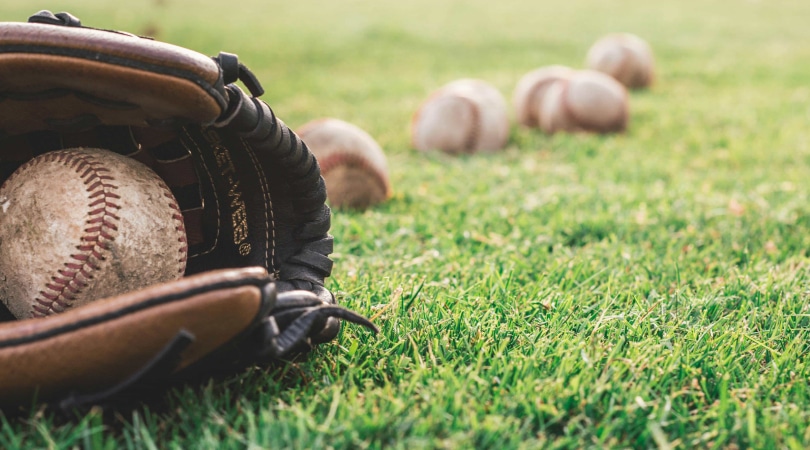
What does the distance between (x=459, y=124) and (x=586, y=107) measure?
4.31 feet

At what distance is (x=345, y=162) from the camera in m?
3.76

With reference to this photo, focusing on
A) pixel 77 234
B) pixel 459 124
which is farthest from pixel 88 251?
pixel 459 124

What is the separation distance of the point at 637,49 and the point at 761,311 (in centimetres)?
706

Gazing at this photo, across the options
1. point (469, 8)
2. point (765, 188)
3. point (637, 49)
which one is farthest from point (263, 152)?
point (469, 8)

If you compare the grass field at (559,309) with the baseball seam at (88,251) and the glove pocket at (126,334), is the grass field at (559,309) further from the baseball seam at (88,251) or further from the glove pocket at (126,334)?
the baseball seam at (88,251)

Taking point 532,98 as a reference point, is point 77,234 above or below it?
above

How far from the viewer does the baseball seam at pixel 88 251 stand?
1.83 meters

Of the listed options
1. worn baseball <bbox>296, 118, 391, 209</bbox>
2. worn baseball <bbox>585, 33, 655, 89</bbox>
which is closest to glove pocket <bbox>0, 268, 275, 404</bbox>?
worn baseball <bbox>296, 118, 391, 209</bbox>

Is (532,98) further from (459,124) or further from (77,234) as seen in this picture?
(77,234)

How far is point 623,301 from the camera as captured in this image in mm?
2395

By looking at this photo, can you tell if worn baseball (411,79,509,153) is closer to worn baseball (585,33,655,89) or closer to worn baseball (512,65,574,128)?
worn baseball (512,65,574,128)

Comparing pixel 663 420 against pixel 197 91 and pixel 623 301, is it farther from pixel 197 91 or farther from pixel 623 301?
pixel 197 91

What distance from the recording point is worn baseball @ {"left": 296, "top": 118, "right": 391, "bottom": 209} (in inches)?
147

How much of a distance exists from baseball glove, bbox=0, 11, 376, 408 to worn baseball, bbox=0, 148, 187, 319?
0.08 m
